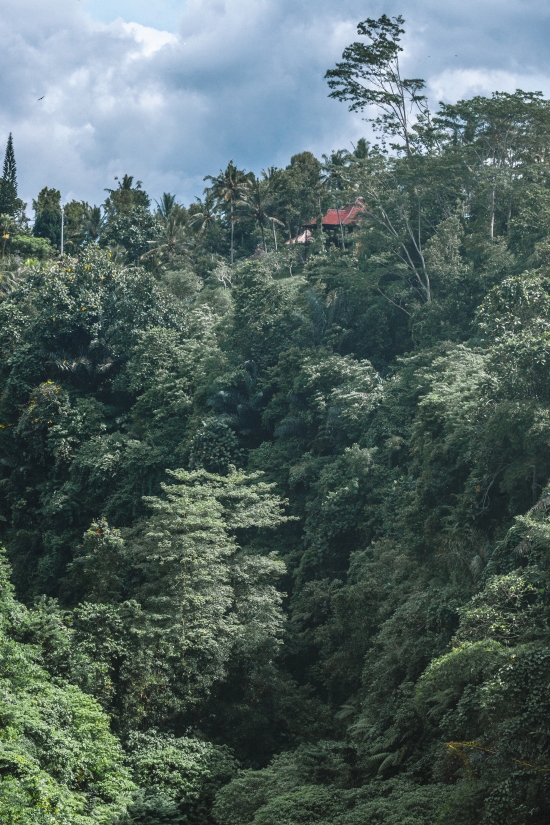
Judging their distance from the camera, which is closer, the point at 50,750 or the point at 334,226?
the point at 50,750

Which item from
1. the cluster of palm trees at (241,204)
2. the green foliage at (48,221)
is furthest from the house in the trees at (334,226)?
the green foliage at (48,221)

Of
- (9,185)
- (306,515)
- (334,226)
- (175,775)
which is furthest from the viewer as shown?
(9,185)

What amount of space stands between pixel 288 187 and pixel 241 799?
3307 centimetres

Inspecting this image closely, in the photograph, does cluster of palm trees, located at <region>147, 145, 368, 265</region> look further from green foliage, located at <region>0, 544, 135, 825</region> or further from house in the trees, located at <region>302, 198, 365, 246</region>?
green foliage, located at <region>0, 544, 135, 825</region>

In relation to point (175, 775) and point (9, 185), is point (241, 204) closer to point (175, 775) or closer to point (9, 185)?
point (9, 185)

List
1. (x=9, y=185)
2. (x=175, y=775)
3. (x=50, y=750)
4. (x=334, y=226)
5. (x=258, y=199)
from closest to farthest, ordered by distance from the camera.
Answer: (x=50, y=750) → (x=175, y=775) → (x=258, y=199) → (x=334, y=226) → (x=9, y=185)

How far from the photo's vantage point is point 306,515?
24188 mm

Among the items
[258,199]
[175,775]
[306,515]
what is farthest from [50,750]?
[258,199]

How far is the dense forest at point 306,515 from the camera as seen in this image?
13156 millimetres

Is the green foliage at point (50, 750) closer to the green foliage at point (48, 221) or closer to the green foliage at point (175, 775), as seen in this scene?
the green foliage at point (175, 775)

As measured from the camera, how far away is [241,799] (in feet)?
47.7

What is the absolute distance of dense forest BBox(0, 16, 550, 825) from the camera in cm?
1316

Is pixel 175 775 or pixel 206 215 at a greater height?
pixel 206 215

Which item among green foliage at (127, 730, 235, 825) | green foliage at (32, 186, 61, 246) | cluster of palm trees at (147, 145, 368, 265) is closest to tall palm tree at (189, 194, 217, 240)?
cluster of palm trees at (147, 145, 368, 265)
